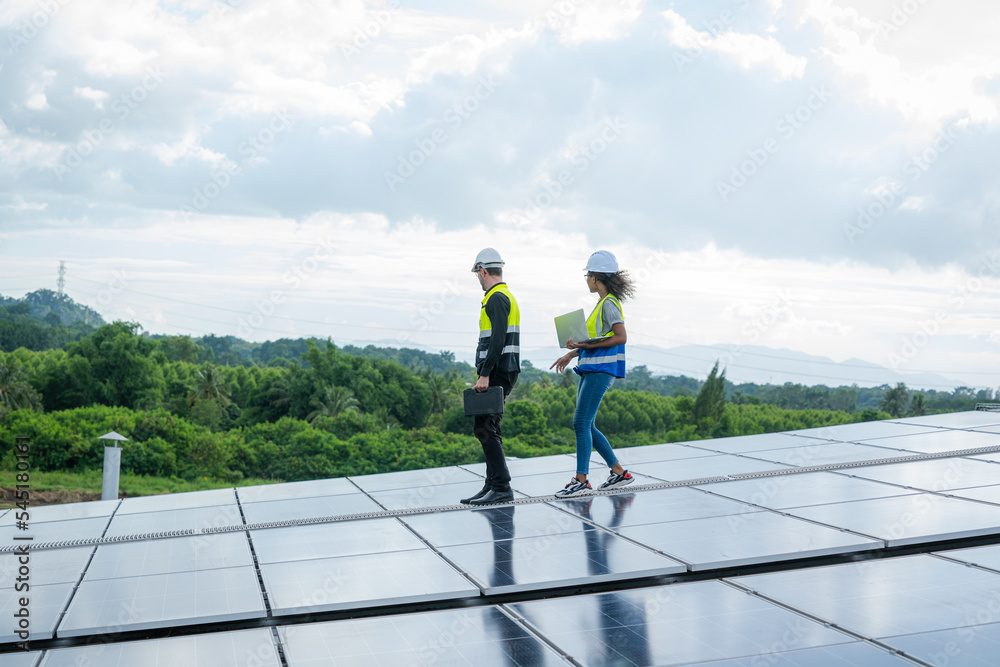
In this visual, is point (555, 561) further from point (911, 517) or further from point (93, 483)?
point (93, 483)

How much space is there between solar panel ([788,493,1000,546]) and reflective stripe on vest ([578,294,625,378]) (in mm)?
1847

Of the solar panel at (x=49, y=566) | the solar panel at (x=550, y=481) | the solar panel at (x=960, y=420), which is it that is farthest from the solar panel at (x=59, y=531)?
the solar panel at (x=960, y=420)

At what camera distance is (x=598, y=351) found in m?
7.13

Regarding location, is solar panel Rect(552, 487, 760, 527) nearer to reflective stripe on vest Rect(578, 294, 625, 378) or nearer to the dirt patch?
reflective stripe on vest Rect(578, 294, 625, 378)

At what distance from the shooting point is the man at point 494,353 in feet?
22.3

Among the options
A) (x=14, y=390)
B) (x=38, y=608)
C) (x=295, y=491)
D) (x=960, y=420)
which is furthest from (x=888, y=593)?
(x=14, y=390)

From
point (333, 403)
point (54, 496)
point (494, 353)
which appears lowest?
point (54, 496)

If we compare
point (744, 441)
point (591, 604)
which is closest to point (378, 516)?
point (591, 604)

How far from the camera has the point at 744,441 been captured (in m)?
10.5

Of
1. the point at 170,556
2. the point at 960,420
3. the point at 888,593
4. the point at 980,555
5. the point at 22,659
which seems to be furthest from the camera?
the point at 960,420

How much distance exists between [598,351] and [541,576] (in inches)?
111

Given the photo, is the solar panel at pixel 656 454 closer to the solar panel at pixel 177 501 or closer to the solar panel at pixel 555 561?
the solar panel at pixel 555 561

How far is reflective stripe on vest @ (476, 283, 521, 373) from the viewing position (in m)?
6.87

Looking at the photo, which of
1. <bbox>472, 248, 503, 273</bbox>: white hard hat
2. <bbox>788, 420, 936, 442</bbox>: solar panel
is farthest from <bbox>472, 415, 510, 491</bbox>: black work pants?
<bbox>788, 420, 936, 442</bbox>: solar panel
